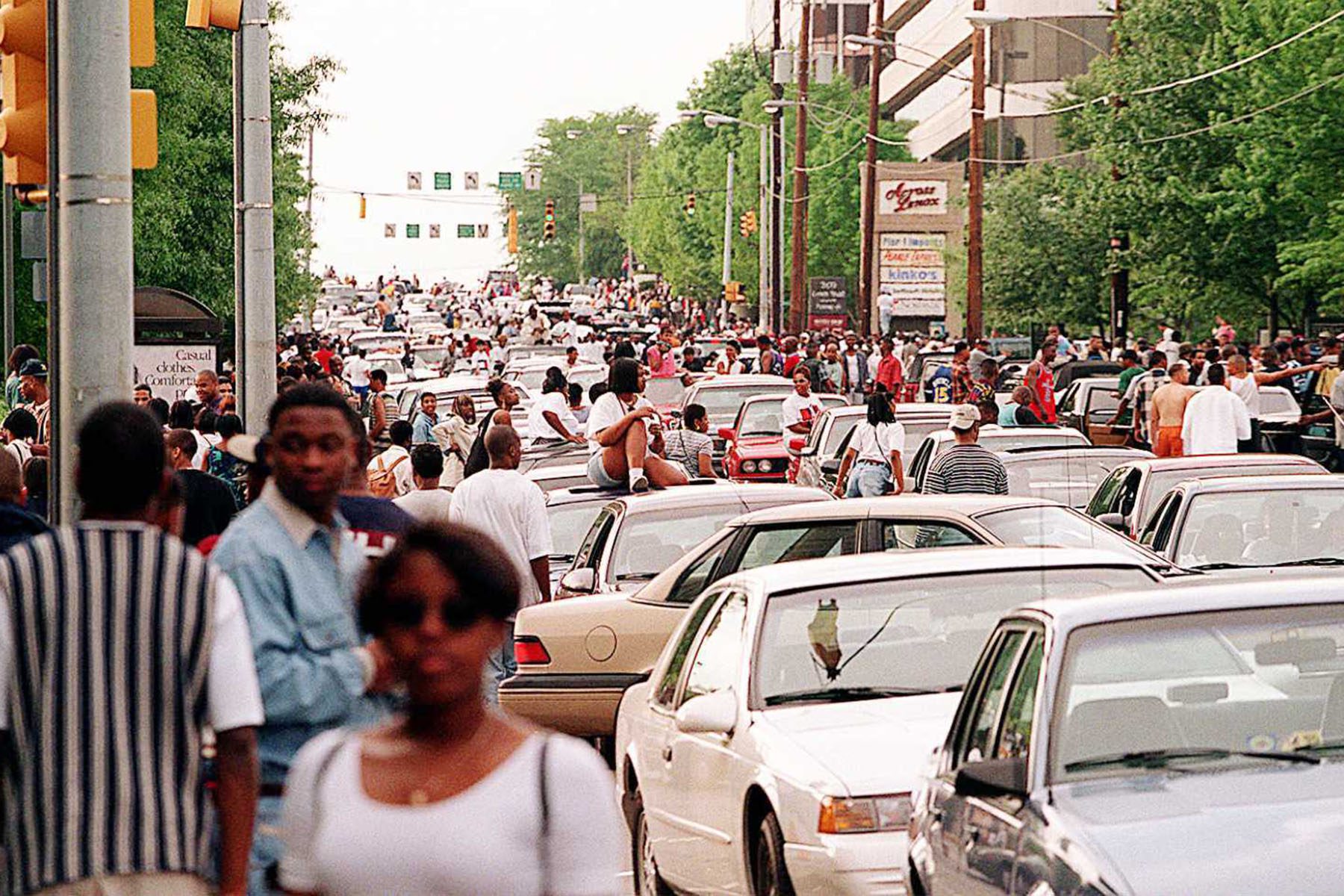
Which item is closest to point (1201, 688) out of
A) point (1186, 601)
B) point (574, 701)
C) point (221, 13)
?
point (1186, 601)

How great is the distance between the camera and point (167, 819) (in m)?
5.10

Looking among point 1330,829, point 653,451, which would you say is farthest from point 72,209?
point 653,451

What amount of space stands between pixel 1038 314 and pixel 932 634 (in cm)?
6002

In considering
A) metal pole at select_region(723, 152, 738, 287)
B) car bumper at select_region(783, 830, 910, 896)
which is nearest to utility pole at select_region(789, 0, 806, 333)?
metal pole at select_region(723, 152, 738, 287)

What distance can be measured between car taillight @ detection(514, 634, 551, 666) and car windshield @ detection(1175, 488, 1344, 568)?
3878 millimetres

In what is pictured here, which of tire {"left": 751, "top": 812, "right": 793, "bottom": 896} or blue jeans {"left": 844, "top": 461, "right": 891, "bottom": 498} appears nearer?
tire {"left": 751, "top": 812, "right": 793, "bottom": 896}

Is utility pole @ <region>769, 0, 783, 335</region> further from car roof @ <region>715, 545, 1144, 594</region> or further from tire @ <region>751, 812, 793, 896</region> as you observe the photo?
tire @ <region>751, 812, 793, 896</region>

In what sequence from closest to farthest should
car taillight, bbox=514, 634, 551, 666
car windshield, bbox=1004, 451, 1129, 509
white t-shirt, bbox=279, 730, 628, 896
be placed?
1. white t-shirt, bbox=279, 730, 628, 896
2. car taillight, bbox=514, 634, 551, 666
3. car windshield, bbox=1004, 451, 1129, 509

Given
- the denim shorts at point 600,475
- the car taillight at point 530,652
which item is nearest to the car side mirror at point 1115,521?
the denim shorts at point 600,475

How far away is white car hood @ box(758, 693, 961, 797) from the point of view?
27.5 ft

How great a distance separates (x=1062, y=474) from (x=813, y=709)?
12170 millimetres

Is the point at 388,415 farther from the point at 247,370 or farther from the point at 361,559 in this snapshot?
the point at 361,559

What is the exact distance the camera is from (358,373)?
45531mm

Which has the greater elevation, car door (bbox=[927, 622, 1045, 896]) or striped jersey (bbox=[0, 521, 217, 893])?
striped jersey (bbox=[0, 521, 217, 893])
